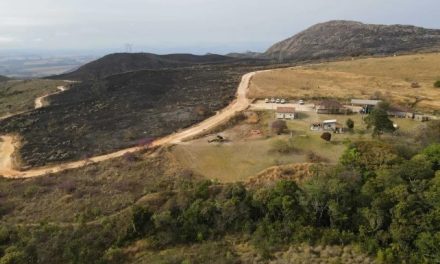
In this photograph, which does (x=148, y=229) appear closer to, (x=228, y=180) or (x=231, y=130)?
(x=228, y=180)

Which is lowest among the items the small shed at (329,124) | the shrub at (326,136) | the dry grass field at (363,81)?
the shrub at (326,136)

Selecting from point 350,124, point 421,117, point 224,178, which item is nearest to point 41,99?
point 224,178

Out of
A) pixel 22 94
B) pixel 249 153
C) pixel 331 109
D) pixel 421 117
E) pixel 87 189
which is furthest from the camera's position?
pixel 22 94

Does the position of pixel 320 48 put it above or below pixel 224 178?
above

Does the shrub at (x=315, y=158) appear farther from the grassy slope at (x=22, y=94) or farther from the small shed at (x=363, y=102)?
the grassy slope at (x=22, y=94)

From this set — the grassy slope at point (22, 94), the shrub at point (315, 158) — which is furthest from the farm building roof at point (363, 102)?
the grassy slope at point (22, 94)

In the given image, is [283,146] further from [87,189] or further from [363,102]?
[363,102]

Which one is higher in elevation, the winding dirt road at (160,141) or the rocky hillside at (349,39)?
the rocky hillside at (349,39)
